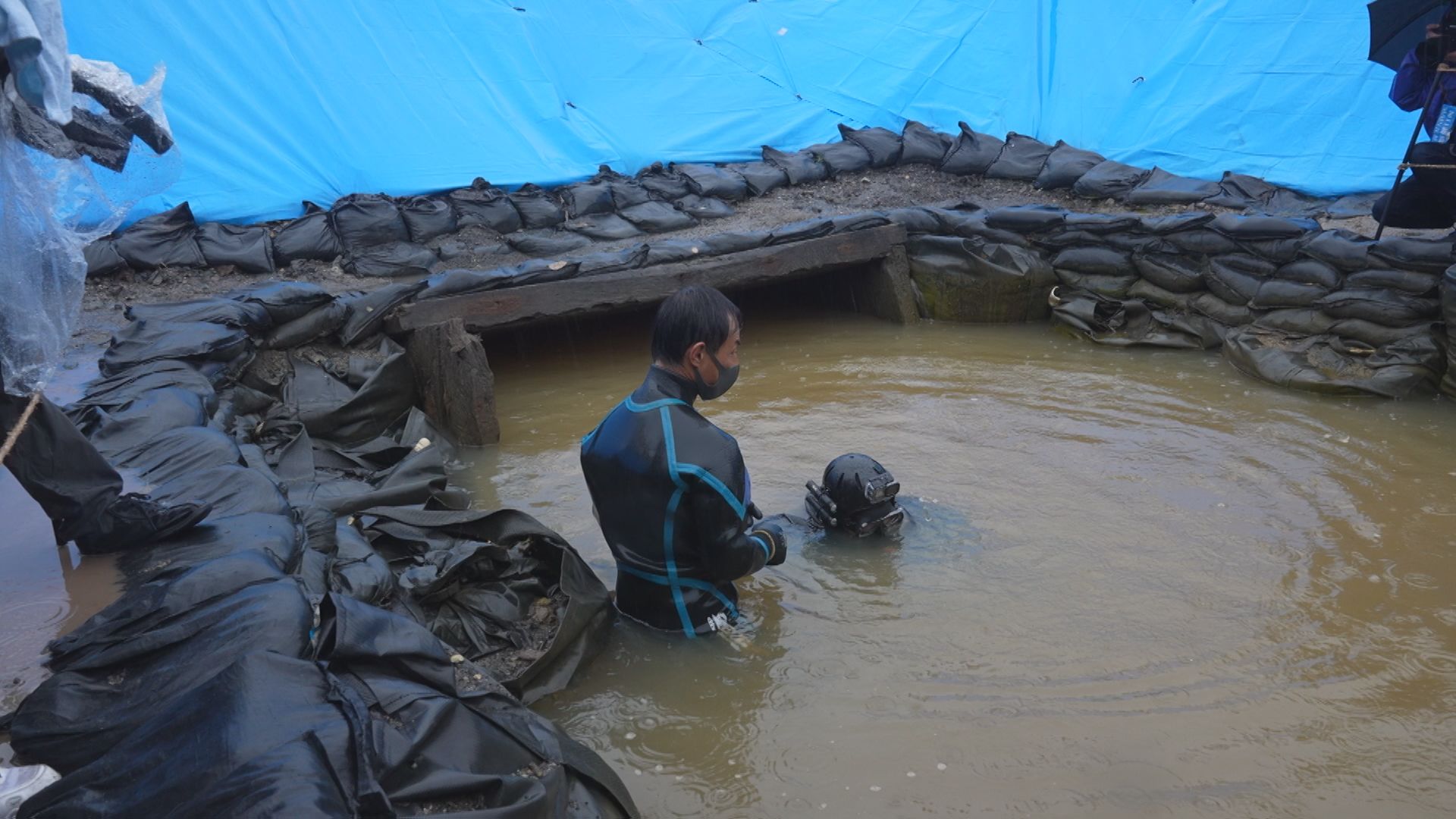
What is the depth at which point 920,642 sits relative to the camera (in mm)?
3709

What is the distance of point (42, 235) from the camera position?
3.07 metres

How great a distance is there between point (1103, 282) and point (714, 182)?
355 centimetres

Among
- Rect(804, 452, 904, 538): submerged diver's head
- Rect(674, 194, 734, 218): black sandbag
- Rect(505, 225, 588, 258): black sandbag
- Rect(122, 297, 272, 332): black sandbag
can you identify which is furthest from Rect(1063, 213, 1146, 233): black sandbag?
Rect(122, 297, 272, 332): black sandbag

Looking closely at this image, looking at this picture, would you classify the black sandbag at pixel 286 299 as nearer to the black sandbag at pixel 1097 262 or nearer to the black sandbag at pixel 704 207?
the black sandbag at pixel 704 207

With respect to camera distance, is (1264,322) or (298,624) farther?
(1264,322)

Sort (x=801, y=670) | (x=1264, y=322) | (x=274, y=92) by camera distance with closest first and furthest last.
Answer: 1. (x=801, y=670)
2. (x=1264, y=322)
3. (x=274, y=92)

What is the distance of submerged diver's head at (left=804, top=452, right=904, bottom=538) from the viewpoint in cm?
428

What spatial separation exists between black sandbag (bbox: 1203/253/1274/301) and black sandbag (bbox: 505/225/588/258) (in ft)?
15.0

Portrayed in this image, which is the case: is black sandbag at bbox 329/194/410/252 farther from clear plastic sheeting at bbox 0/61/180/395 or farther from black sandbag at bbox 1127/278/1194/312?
black sandbag at bbox 1127/278/1194/312

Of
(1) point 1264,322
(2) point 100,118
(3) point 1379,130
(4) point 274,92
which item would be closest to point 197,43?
(4) point 274,92

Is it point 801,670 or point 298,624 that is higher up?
point 298,624

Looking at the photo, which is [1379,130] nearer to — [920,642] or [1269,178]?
[1269,178]

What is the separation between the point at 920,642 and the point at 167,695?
2366 millimetres

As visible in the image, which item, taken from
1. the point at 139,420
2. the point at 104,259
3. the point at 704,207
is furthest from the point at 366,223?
the point at 139,420
